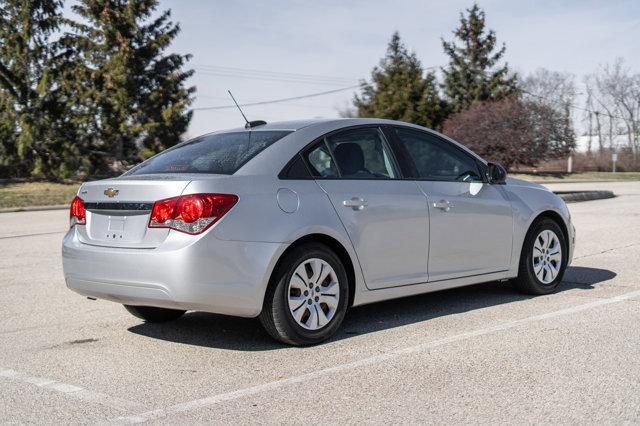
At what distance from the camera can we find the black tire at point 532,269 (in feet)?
23.7

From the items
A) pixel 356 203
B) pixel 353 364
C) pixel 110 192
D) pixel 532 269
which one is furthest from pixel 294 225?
pixel 532 269

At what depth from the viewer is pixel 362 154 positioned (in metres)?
6.19

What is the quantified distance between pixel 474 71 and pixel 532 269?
50884 mm

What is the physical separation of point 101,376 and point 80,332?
4.65 ft

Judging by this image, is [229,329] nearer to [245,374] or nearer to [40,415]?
[245,374]

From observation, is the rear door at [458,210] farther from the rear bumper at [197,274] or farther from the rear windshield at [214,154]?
the rear bumper at [197,274]

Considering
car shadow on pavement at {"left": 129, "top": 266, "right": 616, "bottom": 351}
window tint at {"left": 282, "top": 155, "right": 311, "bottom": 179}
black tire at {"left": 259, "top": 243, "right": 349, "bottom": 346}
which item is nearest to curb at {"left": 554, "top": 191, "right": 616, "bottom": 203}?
car shadow on pavement at {"left": 129, "top": 266, "right": 616, "bottom": 351}

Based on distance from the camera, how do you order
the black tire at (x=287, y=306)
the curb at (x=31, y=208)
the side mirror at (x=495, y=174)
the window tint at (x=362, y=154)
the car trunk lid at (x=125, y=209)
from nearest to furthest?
the car trunk lid at (x=125, y=209) → the black tire at (x=287, y=306) → the window tint at (x=362, y=154) → the side mirror at (x=495, y=174) → the curb at (x=31, y=208)

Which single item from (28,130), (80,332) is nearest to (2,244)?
(80,332)

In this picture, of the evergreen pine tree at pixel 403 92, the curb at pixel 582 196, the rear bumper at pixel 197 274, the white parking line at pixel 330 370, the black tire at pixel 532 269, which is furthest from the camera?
the evergreen pine tree at pixel 403 92

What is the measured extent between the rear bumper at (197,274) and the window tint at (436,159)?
5.86ft

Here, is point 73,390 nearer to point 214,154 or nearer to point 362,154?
point 214,154

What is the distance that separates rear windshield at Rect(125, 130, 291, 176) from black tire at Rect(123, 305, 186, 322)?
43.1 inches

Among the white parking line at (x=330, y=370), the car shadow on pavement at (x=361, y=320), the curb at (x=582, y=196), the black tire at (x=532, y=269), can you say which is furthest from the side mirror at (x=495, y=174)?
the curb at (x=582, y=196)
